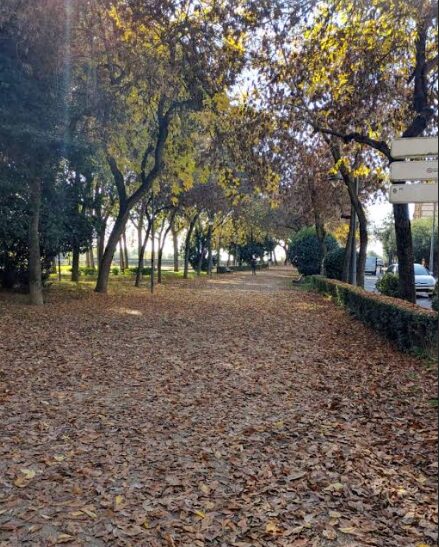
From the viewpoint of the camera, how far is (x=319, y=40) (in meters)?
8.77

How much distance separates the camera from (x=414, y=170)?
258cm

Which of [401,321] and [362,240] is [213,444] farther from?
[362,240]

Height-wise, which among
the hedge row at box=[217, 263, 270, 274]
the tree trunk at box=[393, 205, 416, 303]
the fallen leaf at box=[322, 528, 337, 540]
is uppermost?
the tree trunk at box=[393, 205, 416, 303]

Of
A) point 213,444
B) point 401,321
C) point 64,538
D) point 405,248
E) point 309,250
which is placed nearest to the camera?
point 64,538

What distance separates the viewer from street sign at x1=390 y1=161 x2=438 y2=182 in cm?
249

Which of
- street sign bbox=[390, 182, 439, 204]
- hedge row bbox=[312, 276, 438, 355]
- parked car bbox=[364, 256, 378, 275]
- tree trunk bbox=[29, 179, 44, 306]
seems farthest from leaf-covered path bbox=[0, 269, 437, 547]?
parked car bbox=[364, 256, 378, 275]

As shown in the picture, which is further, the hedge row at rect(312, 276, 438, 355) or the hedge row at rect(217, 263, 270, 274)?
the hedge row at rect(217, 263, 270, 274)

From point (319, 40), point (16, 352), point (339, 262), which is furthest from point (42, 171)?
point (339, 262)

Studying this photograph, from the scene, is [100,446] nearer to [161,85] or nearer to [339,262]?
[161,85]

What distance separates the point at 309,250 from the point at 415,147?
28.6 m

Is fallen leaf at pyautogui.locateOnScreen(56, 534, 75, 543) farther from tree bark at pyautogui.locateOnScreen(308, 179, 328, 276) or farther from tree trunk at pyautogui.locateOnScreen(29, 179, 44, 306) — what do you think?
tree bark at pyautogui.locateOnScreen(308, 179, 328, 276)

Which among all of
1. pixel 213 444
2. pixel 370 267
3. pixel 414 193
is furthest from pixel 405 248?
pixel 370 267

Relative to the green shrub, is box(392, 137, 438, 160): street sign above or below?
above

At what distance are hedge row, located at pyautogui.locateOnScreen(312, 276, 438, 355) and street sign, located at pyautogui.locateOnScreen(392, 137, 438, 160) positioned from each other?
509 cm
